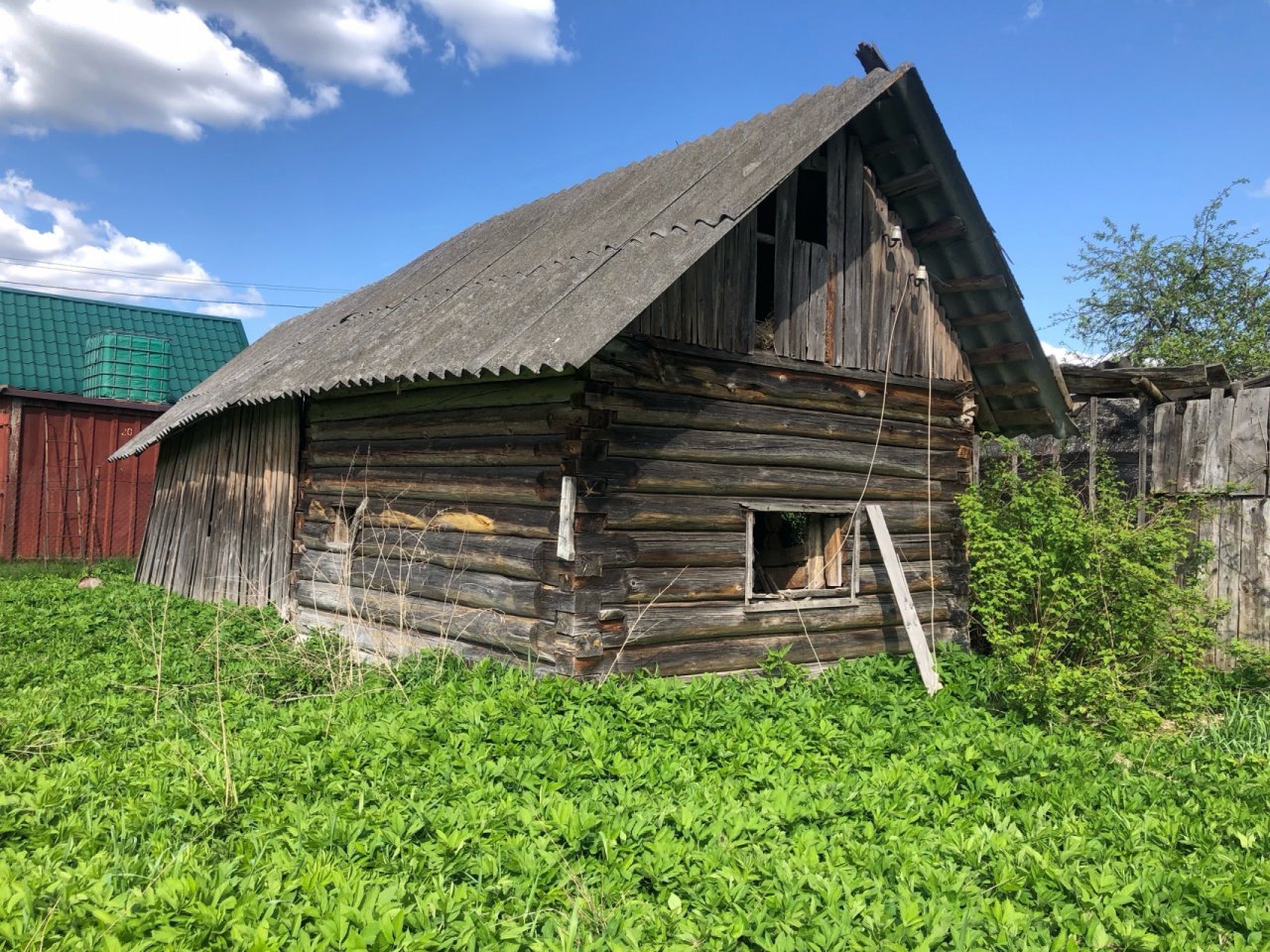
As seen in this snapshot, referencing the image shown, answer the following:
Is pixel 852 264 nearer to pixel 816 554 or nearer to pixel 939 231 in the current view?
pixel 939 231

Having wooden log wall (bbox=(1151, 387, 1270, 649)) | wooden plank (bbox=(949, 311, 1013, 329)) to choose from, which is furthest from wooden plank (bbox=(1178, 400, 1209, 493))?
wooden plank (bbox=(949, 311, 1013, 329))

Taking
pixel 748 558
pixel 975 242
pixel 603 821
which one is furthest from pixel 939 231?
pixel 603 821

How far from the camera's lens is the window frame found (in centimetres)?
776

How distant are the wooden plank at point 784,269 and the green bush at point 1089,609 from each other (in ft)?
7.47

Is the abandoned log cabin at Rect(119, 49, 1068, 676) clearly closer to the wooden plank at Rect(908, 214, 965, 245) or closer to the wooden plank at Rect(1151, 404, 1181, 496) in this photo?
the wooden plank at Rect(908, 214, 965, 245)

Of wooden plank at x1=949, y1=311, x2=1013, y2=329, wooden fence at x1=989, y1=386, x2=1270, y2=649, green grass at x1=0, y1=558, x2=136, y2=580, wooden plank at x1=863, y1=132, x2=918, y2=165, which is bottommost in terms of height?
green grass at x1=0, y1=558, x2=136, y2=580

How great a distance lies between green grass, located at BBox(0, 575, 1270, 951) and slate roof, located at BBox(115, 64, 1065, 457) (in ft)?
7.96

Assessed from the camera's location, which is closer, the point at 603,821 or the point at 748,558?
the point at 603,821

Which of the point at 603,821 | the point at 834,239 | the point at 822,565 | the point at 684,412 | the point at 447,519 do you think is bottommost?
the point at 603,821

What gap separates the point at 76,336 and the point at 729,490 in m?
17.4

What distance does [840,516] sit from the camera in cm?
867

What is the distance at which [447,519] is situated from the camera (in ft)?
26.6

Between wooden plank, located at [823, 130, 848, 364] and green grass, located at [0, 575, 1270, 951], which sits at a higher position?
wooden plank, located at [823, 130, 848, 364]

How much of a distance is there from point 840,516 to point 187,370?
16.6m
